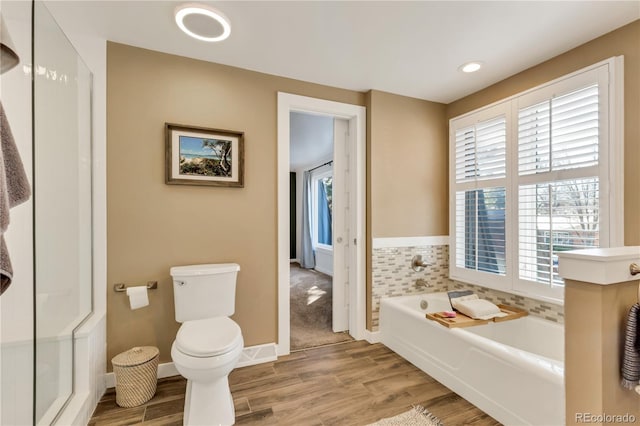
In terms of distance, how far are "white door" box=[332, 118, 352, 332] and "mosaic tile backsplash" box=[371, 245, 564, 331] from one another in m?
0.33

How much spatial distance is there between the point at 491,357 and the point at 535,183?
1357 millimetres

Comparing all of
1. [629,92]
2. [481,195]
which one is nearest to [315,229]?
[481,195]

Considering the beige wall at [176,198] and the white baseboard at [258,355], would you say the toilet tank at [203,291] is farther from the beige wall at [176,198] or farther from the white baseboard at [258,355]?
the white baseboard at [258,355]

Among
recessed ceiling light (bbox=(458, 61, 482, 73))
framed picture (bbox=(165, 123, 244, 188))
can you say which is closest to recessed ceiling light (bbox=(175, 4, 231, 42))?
framed picture (bbox=(165, 123, 244, 188))

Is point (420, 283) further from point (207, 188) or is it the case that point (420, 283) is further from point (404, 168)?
point (207, 188)

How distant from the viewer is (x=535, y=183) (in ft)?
7.59

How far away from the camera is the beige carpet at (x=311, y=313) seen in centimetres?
285

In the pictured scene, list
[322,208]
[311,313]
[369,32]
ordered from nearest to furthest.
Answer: [369,32], [311,313], [322,208]

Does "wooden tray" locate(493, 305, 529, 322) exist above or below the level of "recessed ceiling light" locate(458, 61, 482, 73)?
below

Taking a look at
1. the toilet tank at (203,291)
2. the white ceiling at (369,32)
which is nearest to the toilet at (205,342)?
the toilet tank at (203,291)

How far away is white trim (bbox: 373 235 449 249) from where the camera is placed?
9.35ft

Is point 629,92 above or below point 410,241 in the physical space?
above

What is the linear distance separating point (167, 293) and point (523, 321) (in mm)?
2731

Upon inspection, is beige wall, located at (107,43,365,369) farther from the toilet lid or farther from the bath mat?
the bath mat
